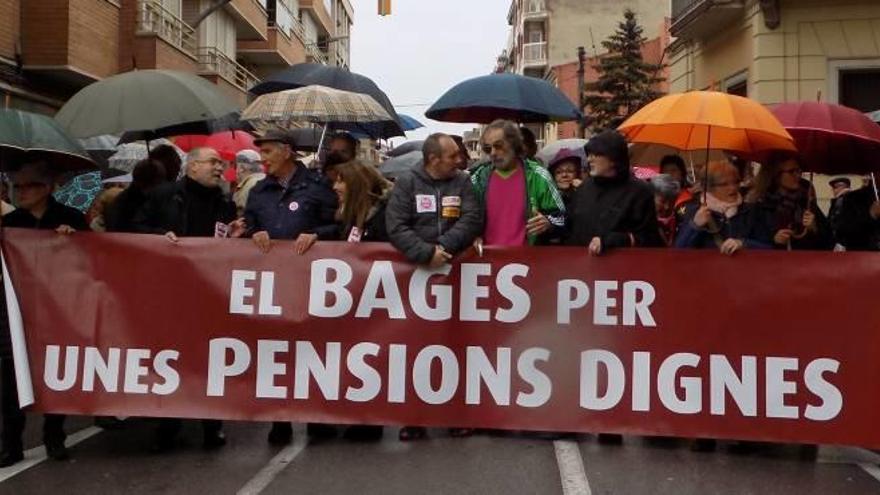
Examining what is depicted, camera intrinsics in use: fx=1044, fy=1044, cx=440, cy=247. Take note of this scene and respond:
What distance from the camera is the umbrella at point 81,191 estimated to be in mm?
10992

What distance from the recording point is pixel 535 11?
3071 inches

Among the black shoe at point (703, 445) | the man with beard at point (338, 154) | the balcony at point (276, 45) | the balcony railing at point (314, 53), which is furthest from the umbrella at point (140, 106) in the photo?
the balcony railing at point (314, 53)

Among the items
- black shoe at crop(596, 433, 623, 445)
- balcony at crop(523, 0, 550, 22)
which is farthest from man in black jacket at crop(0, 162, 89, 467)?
balcony at crop(523, 0, 550, 22)

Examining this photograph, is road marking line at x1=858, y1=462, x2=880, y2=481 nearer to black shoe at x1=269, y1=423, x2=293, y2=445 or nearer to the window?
black shoe at x1=269, y1=423, x2=293, y2=445

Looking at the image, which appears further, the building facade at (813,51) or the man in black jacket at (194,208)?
the building facade at (813,51)

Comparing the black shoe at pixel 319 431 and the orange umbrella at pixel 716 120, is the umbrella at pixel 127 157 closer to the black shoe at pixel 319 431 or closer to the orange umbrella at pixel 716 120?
the black shoe at pixel 319 431

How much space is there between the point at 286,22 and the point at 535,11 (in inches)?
1454

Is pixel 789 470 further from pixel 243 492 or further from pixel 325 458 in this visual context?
pixel 243 492

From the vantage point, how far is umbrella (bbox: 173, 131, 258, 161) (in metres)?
12.0

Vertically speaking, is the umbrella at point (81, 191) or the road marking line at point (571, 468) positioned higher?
the umbrella at point (81, 191)

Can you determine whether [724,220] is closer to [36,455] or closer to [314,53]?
[36,455]

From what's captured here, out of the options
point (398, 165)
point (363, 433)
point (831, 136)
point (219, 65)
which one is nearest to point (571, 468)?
point (363, 433)

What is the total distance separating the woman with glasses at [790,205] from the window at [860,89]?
1134 cm

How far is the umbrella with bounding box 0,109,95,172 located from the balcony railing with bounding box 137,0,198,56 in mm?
16201
